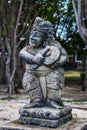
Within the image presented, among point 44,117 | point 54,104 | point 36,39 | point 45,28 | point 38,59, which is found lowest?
point 44,117

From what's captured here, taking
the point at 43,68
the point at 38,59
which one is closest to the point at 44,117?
the point at 43,68

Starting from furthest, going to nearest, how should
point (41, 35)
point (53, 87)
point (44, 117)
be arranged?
point (41, 35) < point (53, 87) < point (44, 117)

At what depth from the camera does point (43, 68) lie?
589 cm

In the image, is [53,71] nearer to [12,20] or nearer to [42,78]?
[42,78]

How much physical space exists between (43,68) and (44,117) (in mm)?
781

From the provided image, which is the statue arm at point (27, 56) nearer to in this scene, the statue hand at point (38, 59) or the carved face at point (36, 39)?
the statue hand at point (38, 59)

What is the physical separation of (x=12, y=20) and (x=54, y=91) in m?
12.3

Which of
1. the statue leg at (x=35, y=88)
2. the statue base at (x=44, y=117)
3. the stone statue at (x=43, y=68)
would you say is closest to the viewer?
the statue base at (x=44, y=117)

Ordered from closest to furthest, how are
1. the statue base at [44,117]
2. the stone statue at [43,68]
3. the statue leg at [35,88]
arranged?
the statue base at [44,117], the stone statue at [43,68], the statue leg at [35,88]

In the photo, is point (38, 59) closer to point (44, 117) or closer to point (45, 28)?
point (45, 28)

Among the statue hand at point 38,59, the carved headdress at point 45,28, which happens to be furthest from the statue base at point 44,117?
the carved headdress at point 45,28

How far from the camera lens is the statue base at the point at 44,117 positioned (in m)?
5.71

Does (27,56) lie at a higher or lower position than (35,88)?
higher

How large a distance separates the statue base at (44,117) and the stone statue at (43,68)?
0.27 feet
